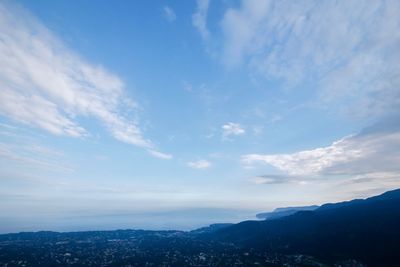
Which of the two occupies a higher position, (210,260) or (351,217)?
(351,217)

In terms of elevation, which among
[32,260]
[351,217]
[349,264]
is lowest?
[349,264]

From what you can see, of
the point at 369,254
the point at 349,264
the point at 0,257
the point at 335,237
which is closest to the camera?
the point at 349,264

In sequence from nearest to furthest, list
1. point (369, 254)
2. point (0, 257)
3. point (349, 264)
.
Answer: point (349, 264)
point (369, 254)
point (0, 257)

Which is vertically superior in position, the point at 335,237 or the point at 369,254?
the point at 335,237

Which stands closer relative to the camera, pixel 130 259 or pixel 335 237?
pixel 130 259

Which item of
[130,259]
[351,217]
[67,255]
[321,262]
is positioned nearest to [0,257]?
[67,255]

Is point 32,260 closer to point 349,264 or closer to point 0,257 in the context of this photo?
point 0,257

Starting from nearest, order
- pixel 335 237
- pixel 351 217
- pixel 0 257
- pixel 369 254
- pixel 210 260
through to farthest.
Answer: pixel 369 254 < pixel 210 260 < pixel 0 257 < pixel 335 237 < pixel 351 217

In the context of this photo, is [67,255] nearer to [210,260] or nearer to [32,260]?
[32,260]

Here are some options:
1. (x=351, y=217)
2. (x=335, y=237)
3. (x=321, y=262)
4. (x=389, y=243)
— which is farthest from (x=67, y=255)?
(x=351, y=217)
